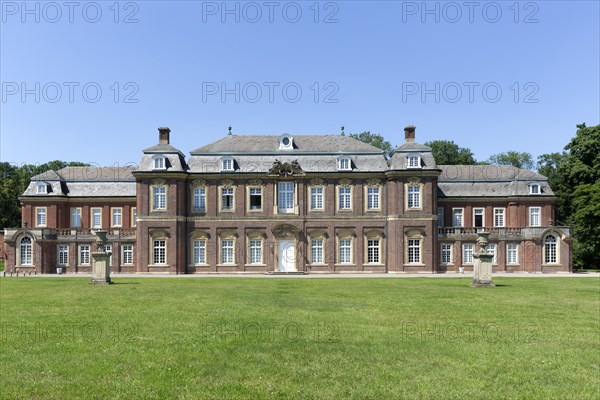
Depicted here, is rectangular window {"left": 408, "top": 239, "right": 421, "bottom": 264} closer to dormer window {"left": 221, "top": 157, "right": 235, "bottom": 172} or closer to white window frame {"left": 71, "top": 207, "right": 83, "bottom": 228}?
dormer window {"left": 221, "top": 157, "right": 235, "bottom": 172}

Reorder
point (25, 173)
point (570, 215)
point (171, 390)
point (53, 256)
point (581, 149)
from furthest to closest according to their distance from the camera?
point (25, 173)
point (570, 215)
point (581, 149)
point (53, 256)
point (171, 390)

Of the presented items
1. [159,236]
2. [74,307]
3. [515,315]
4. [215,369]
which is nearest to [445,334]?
[515,315]

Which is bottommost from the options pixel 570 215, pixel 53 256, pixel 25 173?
pixel 53 256

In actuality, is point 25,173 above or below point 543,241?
above

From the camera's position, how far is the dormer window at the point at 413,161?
4441cm

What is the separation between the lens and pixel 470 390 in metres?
8.22

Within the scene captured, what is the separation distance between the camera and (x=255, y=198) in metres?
45.5

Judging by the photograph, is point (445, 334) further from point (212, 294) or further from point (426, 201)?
point (426, 201)

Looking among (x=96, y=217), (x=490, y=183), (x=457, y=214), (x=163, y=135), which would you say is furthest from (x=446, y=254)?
(x=96, y=217)

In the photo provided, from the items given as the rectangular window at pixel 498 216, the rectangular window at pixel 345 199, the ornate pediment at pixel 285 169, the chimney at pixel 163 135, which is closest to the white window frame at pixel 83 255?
the chimney at pixel 163 135

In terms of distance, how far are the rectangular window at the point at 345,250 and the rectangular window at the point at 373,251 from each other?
5.34 feet

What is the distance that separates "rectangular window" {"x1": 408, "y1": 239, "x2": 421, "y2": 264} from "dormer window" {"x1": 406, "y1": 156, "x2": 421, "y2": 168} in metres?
6.35

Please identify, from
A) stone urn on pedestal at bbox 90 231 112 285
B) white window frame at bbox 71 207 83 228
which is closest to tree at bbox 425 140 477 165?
white window frame at bbox 71 207 83 228

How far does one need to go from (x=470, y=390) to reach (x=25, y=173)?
83368 millimetres
